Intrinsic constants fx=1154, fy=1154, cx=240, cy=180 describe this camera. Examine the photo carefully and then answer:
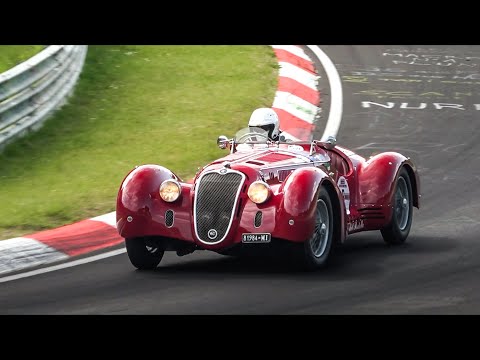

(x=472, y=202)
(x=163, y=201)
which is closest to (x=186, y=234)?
A: (x=163, y=201)

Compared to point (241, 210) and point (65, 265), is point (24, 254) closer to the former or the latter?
point (65, 265)

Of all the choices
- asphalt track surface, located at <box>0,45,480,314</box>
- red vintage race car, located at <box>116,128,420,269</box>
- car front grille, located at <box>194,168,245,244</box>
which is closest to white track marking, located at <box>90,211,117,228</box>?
asphalt track surface, located at <box>0,45,480,314</box>

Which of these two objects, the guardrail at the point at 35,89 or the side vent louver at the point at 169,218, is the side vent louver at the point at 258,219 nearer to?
the side vent louver at the point at 169,218

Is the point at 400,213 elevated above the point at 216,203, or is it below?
below

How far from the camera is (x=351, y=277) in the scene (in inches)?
367

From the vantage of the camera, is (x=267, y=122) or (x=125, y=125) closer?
(x=267, y=122)

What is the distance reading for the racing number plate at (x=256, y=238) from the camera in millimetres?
9430

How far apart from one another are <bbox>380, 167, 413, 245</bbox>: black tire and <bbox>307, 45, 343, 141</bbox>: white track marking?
3.52m

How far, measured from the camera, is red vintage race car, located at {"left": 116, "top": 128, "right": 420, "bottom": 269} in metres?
9.42

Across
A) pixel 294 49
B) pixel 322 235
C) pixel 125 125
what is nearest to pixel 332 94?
pixel 294 49

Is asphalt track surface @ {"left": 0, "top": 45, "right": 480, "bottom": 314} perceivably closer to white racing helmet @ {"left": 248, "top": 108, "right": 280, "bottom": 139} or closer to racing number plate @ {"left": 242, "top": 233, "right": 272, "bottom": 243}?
racing number plate @ {"left": 242, "top": 233, "right": 272, "bottom": 243}

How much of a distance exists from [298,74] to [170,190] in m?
8.52

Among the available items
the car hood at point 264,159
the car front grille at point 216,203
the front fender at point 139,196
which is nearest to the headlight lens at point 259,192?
the car front grille at point 216,203
